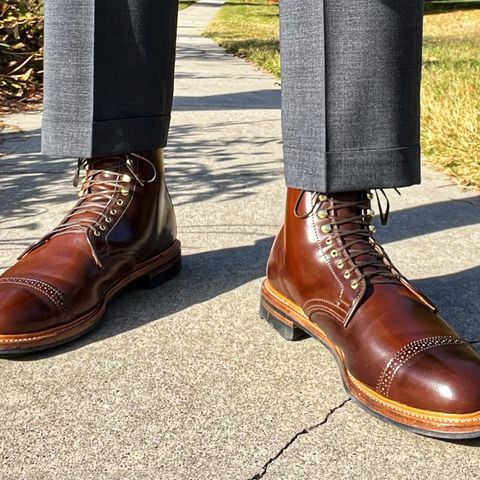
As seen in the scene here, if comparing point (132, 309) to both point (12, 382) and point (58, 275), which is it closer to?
point (58, 275)

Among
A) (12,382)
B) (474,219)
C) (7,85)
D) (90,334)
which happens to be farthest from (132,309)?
(7,85)

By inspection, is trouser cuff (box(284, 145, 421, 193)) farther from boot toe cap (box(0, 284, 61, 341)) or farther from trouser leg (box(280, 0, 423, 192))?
boot toe cap (box(0, 284, 61, 341))

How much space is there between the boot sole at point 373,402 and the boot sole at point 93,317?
33 centimetres

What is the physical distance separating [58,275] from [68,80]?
44 centimetres

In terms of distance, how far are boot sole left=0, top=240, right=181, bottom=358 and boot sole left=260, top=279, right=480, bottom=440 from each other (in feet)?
1.08

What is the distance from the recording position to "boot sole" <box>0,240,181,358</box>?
1377 millimetres

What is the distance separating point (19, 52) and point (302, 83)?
13.3 ft

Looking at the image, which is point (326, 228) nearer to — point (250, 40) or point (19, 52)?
point (19, 52)

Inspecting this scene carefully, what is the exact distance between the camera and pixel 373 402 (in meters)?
1.22

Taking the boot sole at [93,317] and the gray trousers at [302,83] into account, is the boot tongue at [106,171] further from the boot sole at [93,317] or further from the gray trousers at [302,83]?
the boot sole at [93,317]

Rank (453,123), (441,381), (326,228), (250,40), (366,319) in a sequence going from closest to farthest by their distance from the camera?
(441,381)
(366,319)
(326,228)
(453,123)
(250,40)

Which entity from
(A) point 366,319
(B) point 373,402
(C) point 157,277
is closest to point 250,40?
(C) point 157,277

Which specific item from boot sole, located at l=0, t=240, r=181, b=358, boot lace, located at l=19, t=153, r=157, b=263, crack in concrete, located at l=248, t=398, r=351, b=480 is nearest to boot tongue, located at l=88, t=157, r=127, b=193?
boot lace, located at l=19, t=153, r=157, b=263

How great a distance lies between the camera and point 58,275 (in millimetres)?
1480
